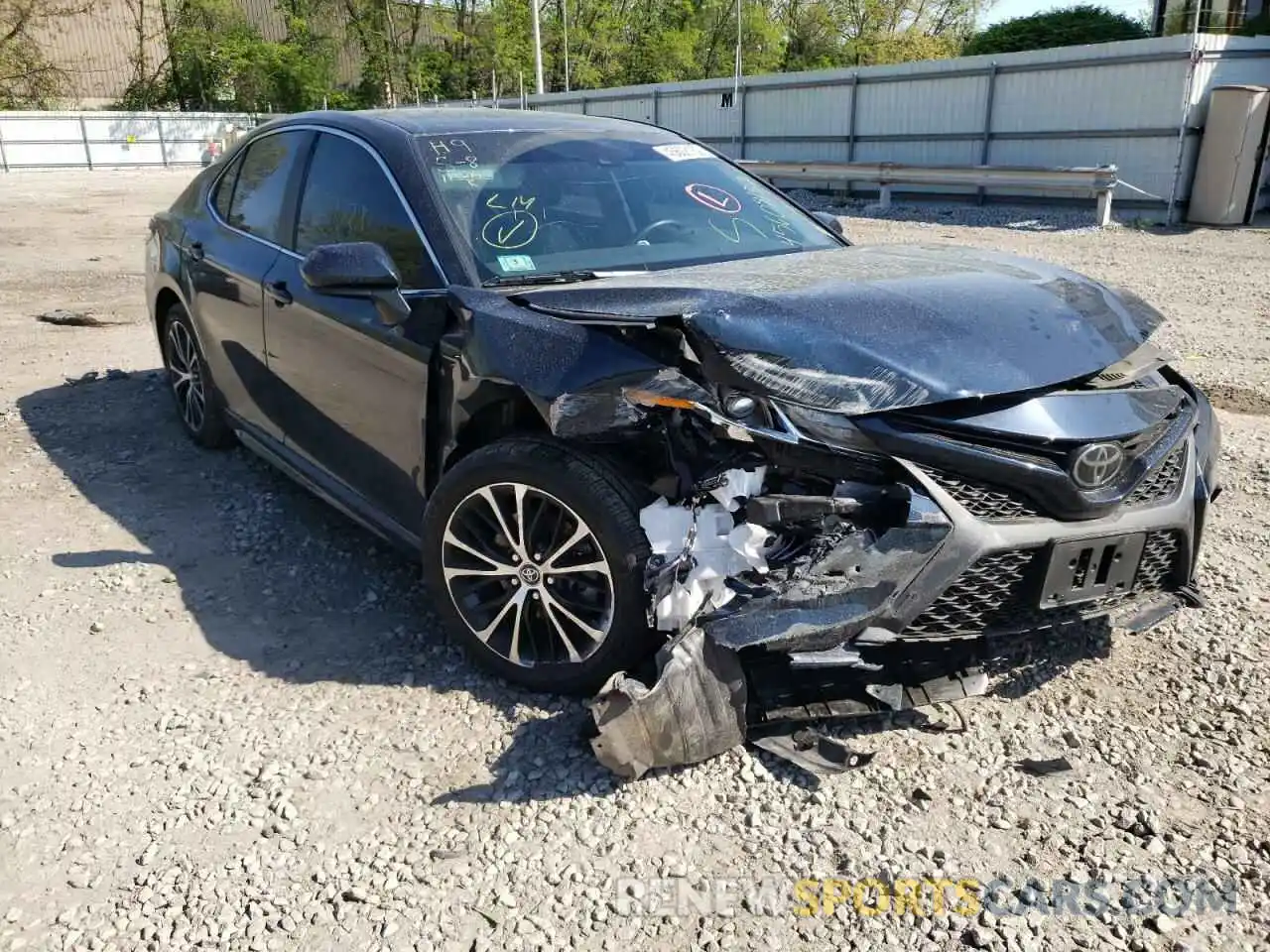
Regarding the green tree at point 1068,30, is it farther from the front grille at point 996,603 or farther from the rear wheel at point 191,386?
the front grille at point 996,603

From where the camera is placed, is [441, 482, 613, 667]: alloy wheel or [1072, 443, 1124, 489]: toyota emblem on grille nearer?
[1072, 443, 1124, 489]: toyota emblem on grille

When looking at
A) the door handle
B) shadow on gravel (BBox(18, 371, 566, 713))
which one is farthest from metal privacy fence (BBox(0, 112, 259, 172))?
the door handle

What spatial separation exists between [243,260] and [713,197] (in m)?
2.08

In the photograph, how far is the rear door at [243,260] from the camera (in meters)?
4.38

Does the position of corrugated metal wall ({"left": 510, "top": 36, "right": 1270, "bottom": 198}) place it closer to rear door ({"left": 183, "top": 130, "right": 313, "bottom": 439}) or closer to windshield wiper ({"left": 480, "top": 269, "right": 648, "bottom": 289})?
rear door ({"left": 183, "top": 130, "right": 313, "bottom": 439})

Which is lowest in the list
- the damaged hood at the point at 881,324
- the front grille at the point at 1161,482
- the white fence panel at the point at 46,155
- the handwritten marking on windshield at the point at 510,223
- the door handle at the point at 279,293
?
the white fence panel at the point at 46,155

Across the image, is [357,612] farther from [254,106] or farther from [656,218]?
[254,106]

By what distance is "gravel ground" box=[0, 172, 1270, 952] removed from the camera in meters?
2.37

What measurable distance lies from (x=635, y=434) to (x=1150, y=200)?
623 inches

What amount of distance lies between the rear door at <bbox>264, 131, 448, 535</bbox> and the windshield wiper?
18 cm

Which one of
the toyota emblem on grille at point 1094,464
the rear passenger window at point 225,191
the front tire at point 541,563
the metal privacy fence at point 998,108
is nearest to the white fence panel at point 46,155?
the metal privacy fence at point 998,108

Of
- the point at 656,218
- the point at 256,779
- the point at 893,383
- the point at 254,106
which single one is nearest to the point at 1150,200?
the point at 656,218

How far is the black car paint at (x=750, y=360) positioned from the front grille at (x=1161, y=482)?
0.20ft

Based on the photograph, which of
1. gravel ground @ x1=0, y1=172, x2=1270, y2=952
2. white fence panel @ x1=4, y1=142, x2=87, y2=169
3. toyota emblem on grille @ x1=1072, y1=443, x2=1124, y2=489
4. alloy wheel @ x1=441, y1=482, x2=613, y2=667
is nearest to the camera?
gravel ground @ x1=0, y1=172, x2=1270, y2=952
